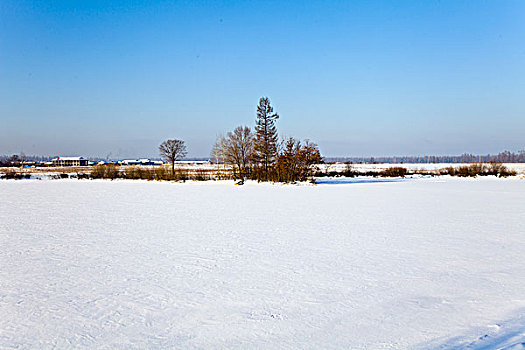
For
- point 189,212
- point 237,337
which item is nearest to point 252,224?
point 189,212

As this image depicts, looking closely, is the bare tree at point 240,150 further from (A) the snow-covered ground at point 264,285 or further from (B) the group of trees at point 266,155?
(A) the snow-covered ground at point 264,285

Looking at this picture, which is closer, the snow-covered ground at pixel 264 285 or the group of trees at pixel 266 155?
the snow-covered ground at pixel 264 285

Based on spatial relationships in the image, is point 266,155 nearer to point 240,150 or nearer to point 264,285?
point 240,150

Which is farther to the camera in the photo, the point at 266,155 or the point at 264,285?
the point at 266,155

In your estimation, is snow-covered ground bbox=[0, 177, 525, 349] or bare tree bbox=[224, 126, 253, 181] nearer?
snow-covered ground bbox=[0, 177, 525, 349]

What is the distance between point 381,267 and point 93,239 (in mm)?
5770

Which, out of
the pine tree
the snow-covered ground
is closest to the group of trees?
the pine tree

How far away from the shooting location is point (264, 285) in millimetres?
5301

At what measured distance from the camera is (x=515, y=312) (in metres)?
4.33

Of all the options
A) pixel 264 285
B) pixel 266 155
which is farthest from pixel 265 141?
pixel 264 285

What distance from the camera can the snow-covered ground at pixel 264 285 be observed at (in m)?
3.88

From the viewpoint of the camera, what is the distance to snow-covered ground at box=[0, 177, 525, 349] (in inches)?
153

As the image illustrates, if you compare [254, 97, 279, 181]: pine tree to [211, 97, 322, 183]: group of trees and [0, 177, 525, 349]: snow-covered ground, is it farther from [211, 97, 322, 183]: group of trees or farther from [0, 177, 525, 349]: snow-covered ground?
[0, 177, 525, 349]: snow-covered ground

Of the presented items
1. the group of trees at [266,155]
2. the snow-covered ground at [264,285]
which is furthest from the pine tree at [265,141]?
the snow-covered ground at [264,285]
